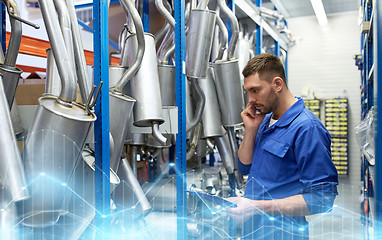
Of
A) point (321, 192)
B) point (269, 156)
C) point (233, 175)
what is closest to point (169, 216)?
point (269, 156)

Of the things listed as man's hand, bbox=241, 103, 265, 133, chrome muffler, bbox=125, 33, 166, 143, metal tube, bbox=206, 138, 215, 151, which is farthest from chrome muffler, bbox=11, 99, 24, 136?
metal tube, bbox=206, 138, 215, 151

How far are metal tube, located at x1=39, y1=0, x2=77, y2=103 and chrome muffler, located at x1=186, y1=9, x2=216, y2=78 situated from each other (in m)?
1.06

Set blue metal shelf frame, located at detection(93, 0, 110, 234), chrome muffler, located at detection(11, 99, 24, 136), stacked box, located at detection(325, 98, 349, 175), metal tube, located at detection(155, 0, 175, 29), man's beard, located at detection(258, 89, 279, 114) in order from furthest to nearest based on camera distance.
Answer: stacked box, located at detection(325, 98, 349, 175)
metal tube, located at detection(155, 0, 175, 29)
man's beard, located at detection(258, 89, 279, 114)
blue metal shelf frame, located at detection(93, 0, 110, 234)
chrome muffler, located at detection(11, 99, 24, 136)

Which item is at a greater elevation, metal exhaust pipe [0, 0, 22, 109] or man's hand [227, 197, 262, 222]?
metal exhaust pipe [0, 0, 22, 109]

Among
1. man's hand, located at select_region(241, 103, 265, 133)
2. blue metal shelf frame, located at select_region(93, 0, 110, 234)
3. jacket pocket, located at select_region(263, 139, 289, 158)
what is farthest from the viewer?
man's hand, located at select_region(241, 103, 265, 133)

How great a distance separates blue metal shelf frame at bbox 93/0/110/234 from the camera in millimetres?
1339

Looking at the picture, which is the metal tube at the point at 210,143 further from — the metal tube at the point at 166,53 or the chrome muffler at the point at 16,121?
the chrome muffler at the point at 16,121

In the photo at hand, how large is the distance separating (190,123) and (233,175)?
70cm

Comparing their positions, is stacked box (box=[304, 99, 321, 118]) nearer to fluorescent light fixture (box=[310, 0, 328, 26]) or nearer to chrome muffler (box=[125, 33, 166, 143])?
fluorescent light fixture (box=[310, 0, 328, 26])

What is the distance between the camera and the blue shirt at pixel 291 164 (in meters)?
1.20

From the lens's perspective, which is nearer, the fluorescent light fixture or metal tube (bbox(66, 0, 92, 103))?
metal tube (bbox(66, 0, 92, 103))

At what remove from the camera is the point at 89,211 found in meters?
1.22

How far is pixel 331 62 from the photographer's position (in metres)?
6.13

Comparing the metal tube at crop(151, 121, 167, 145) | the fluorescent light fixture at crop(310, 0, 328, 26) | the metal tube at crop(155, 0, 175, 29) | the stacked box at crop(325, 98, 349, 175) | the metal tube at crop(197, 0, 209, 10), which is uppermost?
the fluorescent light fixture at crop(310, 0, 328, 26)
